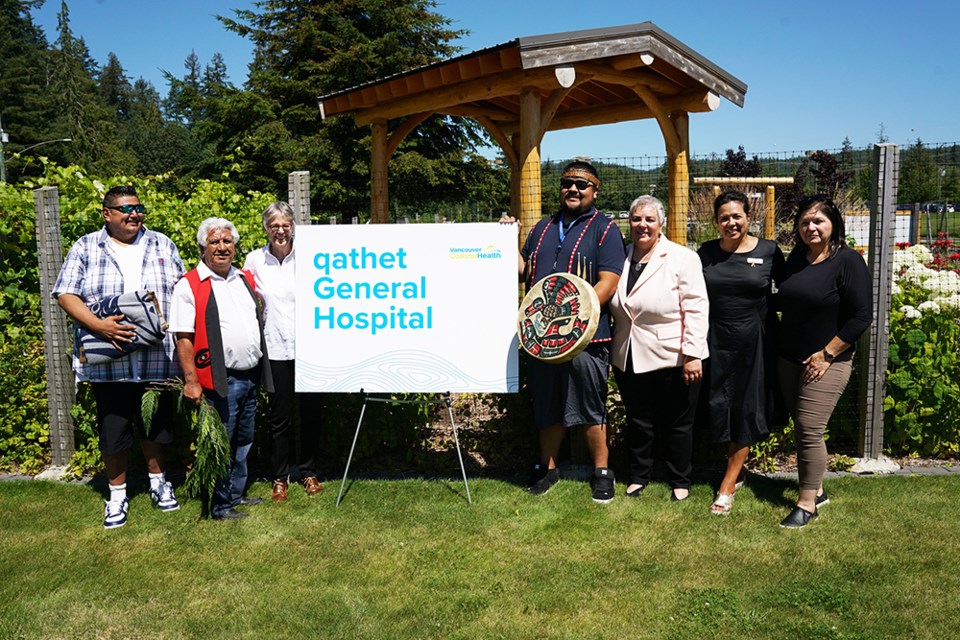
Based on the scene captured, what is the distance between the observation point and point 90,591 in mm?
3393

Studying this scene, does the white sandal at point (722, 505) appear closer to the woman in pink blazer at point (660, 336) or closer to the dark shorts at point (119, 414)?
the woman in pink blazer at point (660, 336)

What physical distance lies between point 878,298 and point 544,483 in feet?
→ 8.13

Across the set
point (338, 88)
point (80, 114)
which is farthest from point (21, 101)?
point (338, 88)

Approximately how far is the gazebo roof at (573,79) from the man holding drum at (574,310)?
323cm

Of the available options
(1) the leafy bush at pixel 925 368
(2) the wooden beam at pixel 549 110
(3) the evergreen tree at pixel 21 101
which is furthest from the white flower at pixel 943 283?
(3) the evergreen tree at pixel 21 101

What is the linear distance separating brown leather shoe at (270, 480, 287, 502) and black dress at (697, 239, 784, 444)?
8.44ft

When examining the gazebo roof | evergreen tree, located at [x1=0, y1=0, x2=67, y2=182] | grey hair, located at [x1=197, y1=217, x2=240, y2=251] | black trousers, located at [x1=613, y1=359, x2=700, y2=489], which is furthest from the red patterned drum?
evergreen tree, located at [x1=0, y1=0, x2=67, y2=182]

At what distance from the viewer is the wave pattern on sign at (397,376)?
4309 millimetres

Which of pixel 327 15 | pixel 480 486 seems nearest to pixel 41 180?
pixel 480 486

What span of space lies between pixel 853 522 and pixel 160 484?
12.9 ft

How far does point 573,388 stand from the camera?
4.27 metres

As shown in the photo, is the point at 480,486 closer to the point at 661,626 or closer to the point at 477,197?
the point at 661,626

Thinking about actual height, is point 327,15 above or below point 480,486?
above

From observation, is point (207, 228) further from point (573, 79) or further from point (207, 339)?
point (573, 79)
